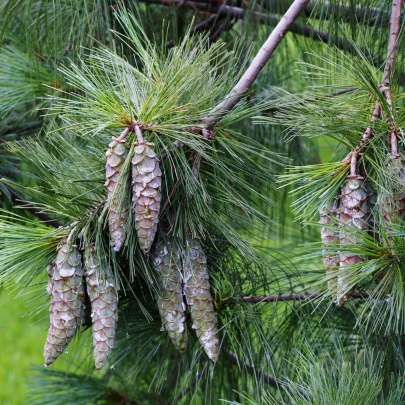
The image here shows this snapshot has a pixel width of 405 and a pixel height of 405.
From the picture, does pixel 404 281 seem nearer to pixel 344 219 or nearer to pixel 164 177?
pixel 344 219

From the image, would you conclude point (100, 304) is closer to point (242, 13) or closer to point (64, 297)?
point (64, 297)

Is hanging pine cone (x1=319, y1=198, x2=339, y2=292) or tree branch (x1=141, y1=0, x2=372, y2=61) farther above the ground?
tree branch (x1=141, y1=0, x2=372, y2=61)

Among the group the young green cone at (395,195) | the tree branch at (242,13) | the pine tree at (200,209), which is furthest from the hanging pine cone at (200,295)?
the tree branch at (242,13)

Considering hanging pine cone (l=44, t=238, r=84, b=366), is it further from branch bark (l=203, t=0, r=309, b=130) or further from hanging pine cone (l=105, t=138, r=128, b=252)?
branch bark (l=203, t=0, r=309, b=130)

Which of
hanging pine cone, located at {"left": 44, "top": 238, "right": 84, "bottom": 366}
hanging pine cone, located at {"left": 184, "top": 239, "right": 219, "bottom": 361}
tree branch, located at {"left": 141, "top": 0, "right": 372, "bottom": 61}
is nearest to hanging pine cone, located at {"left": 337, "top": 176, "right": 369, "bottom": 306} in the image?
hanging pine cone, located at {"left": 184, "top": 239, "right": 219, "bottom": 361}

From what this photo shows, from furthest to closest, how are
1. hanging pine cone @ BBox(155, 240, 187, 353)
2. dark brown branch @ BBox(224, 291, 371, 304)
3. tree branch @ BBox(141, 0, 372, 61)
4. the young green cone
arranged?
1. tree branch @ BBox(141, 0, 372, 61)
2. dark brown branch @ BBox(224, 291, 371, 304)
3. hanging pine cone @ BBox(155, 240, 187, 353)
4. the young green cone

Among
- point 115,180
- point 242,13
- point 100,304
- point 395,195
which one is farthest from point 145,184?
point 242,13

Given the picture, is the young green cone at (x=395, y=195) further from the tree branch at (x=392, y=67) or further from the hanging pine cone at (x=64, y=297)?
the hanging pine cone at (x=64, y=297)
